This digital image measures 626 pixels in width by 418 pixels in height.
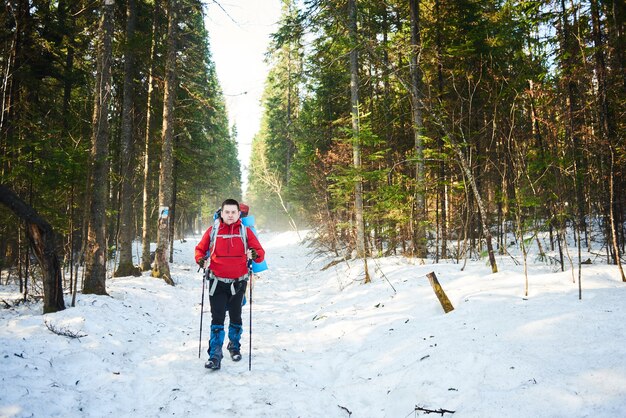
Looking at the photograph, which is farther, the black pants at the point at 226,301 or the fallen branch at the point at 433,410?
the black pants at the point at 226,301

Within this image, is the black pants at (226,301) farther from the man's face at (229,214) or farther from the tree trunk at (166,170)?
the tree trunk at (166,170)

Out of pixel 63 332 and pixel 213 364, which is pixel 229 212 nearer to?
pixel 213 364

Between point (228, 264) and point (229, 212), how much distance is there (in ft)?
2.66

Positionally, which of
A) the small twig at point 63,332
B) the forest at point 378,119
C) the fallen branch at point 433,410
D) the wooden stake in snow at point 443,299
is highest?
the forest at point 378,119

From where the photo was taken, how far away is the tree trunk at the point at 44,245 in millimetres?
4737

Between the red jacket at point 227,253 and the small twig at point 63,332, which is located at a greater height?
the red jacket at point 227,253

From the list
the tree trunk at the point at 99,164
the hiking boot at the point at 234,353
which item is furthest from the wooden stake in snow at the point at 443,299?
the tree trunk at the point at 99,164

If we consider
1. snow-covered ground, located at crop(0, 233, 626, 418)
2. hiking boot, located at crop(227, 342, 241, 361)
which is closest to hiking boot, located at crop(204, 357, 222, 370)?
snow-covered ground, located at crop(0, 233, 626, 418)

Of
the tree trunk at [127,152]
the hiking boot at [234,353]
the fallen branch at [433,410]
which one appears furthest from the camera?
the tree trunk at [127,152]

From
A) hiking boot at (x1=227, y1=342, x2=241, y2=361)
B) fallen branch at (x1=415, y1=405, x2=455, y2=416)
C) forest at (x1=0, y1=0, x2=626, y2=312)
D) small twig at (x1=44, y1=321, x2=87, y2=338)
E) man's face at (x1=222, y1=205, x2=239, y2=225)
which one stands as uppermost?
forest at (x1=0, y1=0, x2=626, y2=312)

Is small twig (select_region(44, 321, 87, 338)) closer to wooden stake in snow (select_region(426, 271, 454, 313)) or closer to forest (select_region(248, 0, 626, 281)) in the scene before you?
wooden stake in snow (select_region(426, 271, 454, 313))

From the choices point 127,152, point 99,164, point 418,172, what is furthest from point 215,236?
point 127,152

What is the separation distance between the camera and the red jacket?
15.6ft

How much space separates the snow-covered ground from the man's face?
2.14 m
